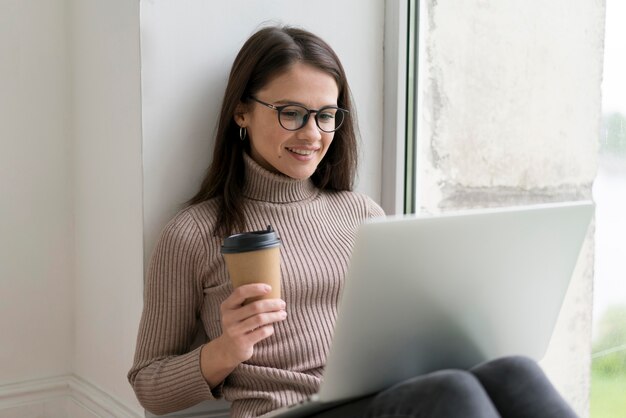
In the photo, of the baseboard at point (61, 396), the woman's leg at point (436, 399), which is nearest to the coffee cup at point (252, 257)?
the woman's leg at point (436, 399)

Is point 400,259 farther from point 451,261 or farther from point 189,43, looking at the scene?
point 189,43

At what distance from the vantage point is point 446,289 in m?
1.15

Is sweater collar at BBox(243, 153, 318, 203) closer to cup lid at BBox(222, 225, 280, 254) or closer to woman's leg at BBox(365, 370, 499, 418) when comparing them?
cup lid at BBox(222, 225, 280, 254)

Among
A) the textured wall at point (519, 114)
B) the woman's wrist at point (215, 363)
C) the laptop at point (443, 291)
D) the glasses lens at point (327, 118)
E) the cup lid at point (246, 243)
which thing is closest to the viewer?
the laptop at point (443, 291)

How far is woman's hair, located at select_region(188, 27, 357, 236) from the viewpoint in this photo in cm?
165

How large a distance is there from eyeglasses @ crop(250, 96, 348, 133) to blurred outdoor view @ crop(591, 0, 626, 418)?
0.62 m

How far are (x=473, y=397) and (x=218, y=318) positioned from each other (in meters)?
0.66

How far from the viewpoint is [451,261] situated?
1.13 meters

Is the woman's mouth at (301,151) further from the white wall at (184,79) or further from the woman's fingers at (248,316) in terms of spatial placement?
the woman's fingers at (248,316)

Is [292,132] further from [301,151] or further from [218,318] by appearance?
[218,318]

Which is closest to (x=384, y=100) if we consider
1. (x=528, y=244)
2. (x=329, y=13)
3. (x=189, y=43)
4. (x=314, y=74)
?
(x=329, y=13)

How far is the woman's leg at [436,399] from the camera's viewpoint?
107 centimetres

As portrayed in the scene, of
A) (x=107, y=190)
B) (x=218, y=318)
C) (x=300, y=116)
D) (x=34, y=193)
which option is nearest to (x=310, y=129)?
(x=300, y=116)

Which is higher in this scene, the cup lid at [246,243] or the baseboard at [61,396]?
the cup lid at [246,243]
